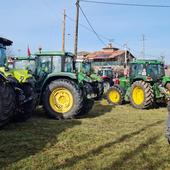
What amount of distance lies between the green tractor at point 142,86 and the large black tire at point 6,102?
8.02 metres

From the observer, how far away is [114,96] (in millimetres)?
17984

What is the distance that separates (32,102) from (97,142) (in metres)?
2.82

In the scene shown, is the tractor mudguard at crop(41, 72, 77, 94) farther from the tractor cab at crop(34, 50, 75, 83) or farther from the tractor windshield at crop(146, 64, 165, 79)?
the tractor windshield at crop(146, 64, 165, 79)

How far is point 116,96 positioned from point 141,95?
6.54ft

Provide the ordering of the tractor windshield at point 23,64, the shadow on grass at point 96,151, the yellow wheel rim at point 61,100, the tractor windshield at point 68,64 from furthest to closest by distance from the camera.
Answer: the tractor windshield at point 23,64 < the tractor windshield at point 68,64 < the yellow wheel rim at point 61,100 < the shadow on grass at point 96,151

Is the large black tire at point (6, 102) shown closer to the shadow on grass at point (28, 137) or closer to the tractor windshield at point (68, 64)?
the shadow on grass at point (28, 137)

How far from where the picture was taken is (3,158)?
250 inches

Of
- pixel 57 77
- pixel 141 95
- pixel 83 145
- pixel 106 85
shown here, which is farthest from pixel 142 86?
pixel 106 85

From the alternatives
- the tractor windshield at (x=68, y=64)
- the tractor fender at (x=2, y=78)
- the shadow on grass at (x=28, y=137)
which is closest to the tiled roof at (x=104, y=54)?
the tractor windshield at (x=68, y=64)

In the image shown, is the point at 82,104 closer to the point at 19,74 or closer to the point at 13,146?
the point at 19,74

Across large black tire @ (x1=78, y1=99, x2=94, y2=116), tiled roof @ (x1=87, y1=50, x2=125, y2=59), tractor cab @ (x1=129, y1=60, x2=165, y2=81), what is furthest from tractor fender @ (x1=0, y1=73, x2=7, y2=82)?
tiled roof @ (x1=87, y1=50, x2=125, y2=59)

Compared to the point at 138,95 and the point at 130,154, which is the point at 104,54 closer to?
the point at 138,95

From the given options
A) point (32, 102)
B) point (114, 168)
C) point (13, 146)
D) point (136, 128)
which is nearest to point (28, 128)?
point (32, 102)

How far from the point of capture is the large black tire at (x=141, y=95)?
15625mm
